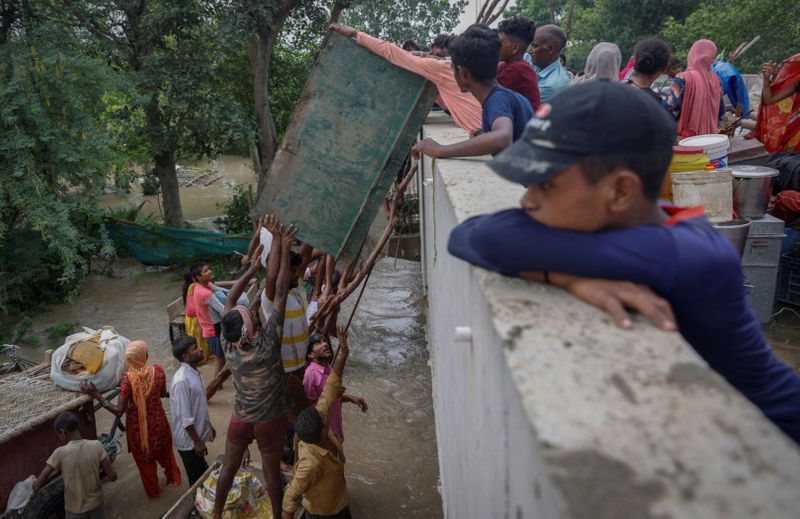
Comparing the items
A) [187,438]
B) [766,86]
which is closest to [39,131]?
[187,438]

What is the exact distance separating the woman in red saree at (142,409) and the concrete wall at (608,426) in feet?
13.5

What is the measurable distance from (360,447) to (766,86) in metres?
5.24

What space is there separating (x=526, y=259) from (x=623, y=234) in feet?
0.68

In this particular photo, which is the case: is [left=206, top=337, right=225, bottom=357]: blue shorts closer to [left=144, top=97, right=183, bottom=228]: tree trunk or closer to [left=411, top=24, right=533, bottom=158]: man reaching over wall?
[left=411, top=24, right=533, bottom=158]: man reaching over wall

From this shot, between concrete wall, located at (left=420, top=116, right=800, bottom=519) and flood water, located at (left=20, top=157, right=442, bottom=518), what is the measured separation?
389 centimetres

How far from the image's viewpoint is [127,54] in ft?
32.0

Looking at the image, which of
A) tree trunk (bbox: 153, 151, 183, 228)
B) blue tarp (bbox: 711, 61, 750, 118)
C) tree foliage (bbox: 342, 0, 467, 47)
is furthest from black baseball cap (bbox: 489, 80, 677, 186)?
tree foliage (bbox: 342, 0, 467, 47)

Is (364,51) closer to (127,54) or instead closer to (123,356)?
(123,356)

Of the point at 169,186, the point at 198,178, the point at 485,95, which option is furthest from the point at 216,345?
the point at 198,178

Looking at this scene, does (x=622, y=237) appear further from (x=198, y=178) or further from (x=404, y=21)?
(x=404, y=21)

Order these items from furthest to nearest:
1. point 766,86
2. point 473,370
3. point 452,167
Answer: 1. point 766,86
2. point 452,167
3. point 473,370

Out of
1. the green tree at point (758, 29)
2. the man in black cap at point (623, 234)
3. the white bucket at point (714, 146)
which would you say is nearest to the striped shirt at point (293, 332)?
the white bucket at point (714, 146)

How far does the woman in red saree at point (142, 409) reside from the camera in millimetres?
4570

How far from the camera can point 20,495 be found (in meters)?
4.07
